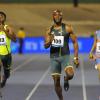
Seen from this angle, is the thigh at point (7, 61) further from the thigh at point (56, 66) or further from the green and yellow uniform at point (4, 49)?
the thigh at point (56, 66)

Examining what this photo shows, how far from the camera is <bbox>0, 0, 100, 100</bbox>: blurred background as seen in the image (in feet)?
54.7

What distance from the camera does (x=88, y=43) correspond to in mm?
43031

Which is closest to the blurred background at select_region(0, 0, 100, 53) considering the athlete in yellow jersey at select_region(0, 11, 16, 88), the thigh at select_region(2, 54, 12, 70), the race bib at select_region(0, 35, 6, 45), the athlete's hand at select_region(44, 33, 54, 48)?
the thigh at select_region(2, 54, 12, 70)

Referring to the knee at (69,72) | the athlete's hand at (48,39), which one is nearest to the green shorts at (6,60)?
the athlete's hand at (48,39)

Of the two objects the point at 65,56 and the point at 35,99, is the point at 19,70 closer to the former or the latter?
the point at 35,99

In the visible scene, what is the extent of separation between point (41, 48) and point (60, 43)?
30.3 metres

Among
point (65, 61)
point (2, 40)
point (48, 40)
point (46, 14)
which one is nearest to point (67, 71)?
point (65, 61)

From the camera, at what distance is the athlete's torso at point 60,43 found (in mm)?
12703

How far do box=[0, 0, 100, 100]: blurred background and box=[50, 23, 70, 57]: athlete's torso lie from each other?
231 cm

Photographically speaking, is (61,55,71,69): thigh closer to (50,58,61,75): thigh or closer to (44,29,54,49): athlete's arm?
(50,58,61,75): thigh

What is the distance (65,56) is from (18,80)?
7902 millimetres

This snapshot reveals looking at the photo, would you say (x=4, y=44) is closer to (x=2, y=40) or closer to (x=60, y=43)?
(x=2, y=40)

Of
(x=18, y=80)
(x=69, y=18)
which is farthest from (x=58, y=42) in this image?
(x=69, y=18)

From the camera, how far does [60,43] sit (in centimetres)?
1267
